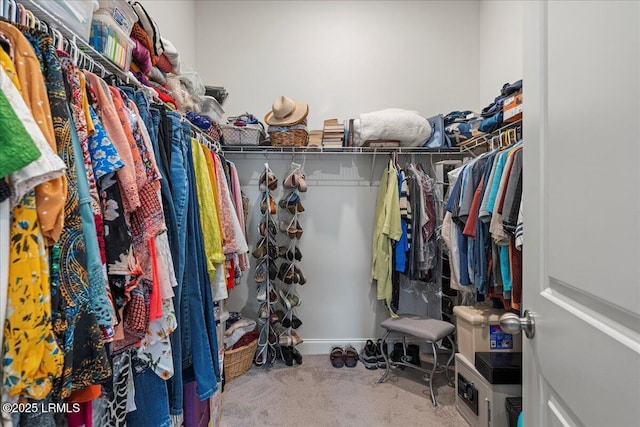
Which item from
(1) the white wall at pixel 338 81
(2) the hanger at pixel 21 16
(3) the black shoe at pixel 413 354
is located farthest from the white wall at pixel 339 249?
(2) the hanger at pixel 21 16

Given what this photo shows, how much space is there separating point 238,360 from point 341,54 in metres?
2.72

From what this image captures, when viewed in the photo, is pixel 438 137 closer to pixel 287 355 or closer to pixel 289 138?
pixel 289 138

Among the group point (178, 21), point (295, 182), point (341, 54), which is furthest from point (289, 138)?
point (178, 21)

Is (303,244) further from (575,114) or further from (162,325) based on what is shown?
(575,114)

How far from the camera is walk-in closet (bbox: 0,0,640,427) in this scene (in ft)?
1.71

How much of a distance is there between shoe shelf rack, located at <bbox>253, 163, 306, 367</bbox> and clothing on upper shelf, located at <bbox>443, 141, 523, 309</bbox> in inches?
46.9

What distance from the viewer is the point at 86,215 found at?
665 millimetres

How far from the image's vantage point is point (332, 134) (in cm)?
271

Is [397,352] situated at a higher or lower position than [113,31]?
lower

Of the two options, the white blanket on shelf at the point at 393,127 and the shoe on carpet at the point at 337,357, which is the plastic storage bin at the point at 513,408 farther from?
the white blanket on shelf at the point at 393,127

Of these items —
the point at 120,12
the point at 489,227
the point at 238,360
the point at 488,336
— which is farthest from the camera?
the point at 238,360

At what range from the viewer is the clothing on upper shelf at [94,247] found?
517mm

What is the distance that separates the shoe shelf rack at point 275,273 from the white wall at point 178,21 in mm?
1128

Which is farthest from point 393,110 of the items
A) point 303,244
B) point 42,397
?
point 42,397
